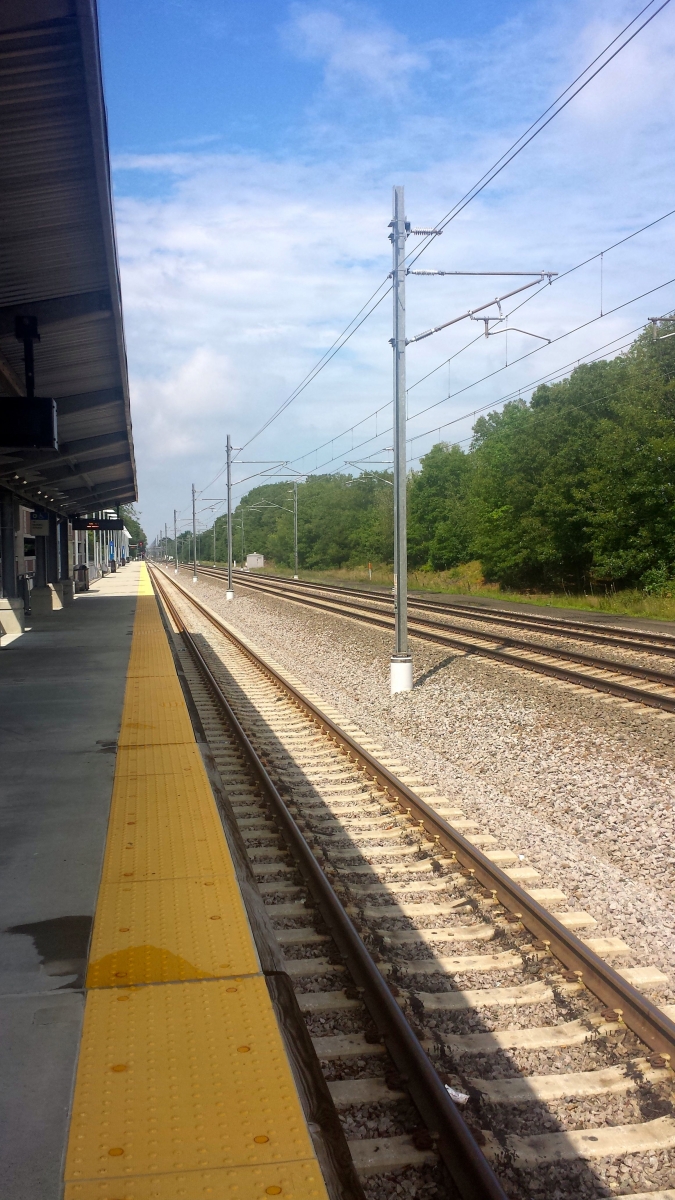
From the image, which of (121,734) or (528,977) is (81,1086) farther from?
(121,734)

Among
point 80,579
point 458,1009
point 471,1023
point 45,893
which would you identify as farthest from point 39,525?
point 471,1023

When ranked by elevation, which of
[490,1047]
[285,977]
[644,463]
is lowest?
[490,1047]

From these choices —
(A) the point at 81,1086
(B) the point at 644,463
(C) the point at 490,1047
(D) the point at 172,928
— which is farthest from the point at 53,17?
(B) the point at 644,463

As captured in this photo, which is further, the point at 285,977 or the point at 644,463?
the point at 644,463

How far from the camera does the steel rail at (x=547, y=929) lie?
3.92 m

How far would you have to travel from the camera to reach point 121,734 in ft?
31.0

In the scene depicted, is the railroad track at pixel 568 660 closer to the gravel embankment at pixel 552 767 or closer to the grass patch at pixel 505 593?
the gravel embankment at pixel 552 767

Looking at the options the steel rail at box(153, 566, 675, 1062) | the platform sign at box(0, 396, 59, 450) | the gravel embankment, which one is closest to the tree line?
the gravel embankment

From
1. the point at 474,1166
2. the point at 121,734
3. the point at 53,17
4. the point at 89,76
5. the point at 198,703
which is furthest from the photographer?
the point at 198,703

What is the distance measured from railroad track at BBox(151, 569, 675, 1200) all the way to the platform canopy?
548 cm

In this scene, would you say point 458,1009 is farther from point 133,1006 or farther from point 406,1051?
point 133,1006

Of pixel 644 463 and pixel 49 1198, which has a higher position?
pixel 644 463

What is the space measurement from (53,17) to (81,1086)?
5874 millimetres

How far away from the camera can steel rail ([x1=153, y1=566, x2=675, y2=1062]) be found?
3922 mm
